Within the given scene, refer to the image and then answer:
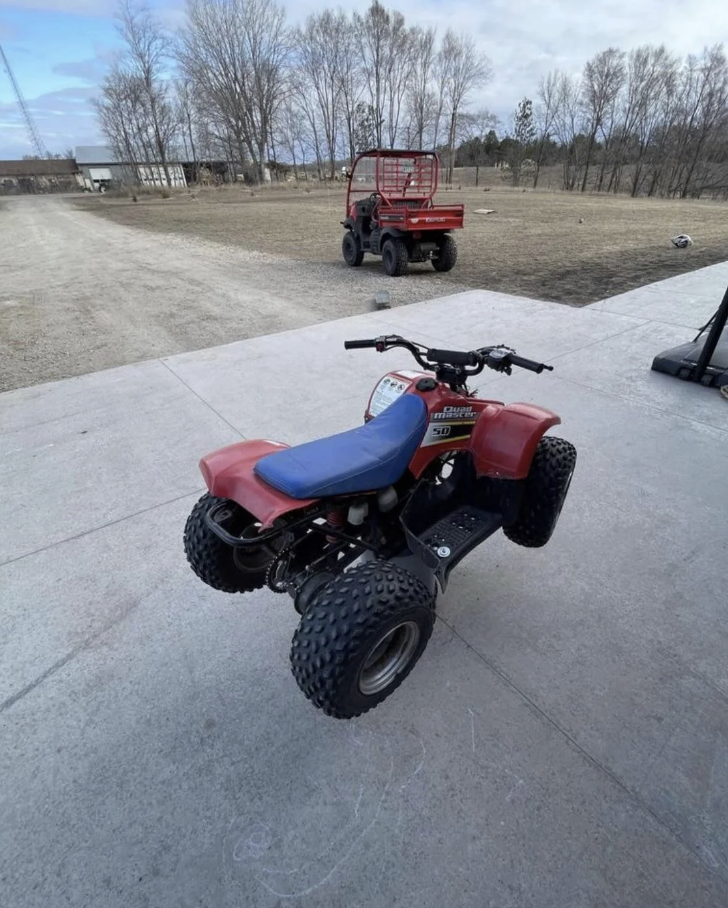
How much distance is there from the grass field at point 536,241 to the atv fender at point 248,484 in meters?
5.59

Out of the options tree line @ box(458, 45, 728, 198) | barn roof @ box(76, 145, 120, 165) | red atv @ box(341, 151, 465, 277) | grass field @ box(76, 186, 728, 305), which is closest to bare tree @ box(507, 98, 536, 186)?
tree line @ box(458, 45, 728, 198)

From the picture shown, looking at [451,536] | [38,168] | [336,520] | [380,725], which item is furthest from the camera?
[38,168]

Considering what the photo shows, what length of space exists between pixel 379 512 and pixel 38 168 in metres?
89.2

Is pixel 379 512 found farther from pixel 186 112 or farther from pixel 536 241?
pixel 186 112

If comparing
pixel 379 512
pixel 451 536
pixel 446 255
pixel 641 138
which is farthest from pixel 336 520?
pixel 641 138

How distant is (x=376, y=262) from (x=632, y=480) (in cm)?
813

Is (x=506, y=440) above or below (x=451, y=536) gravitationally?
above

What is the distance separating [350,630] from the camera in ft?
4.19

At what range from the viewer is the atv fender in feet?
4.29

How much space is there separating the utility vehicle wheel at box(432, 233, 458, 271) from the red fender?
696 centimetres

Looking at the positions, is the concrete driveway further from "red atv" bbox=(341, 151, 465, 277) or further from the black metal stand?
"red atv" bbox=(341, 151, 465, 277)

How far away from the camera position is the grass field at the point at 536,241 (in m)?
7.20

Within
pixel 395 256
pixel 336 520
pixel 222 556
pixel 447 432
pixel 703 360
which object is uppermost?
pixel 447 432

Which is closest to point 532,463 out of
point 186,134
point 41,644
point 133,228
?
point 41,644
